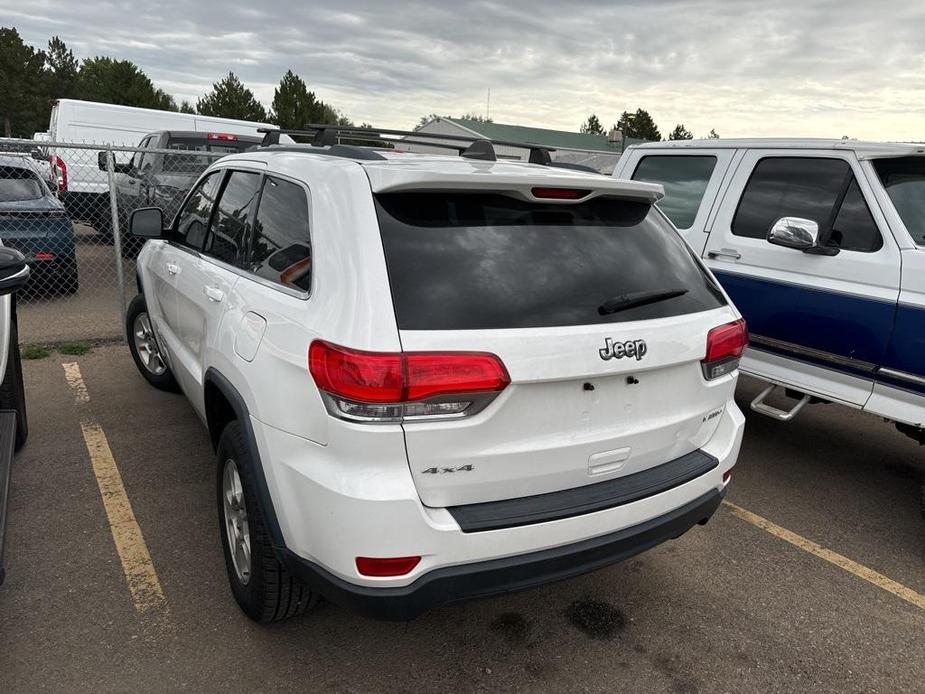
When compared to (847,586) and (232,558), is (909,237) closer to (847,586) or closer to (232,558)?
(847,586)

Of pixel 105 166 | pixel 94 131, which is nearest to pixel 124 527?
pixel 105 166

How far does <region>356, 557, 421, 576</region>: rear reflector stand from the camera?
192 cm

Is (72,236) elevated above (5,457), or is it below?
above

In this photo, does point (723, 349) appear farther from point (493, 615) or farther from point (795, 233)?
point (795, 233)

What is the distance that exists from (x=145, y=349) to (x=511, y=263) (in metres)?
3.98

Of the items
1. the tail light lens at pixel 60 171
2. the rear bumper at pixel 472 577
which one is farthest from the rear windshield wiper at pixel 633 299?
the tail light lens at pixel 60 171

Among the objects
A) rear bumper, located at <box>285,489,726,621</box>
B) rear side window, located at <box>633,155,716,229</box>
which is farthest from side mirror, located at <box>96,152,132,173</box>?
rear bumper, located at <box>285,489,726,621</box>

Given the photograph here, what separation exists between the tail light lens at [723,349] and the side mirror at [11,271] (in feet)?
9.33

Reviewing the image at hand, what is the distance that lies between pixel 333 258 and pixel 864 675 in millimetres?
2561

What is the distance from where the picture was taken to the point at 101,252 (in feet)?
36.3

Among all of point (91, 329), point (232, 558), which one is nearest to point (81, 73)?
point (91, 329)

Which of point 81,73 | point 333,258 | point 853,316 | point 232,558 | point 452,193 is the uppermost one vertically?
point 81,73

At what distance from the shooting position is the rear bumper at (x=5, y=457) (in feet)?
8.65

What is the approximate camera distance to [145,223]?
12.7 ft
